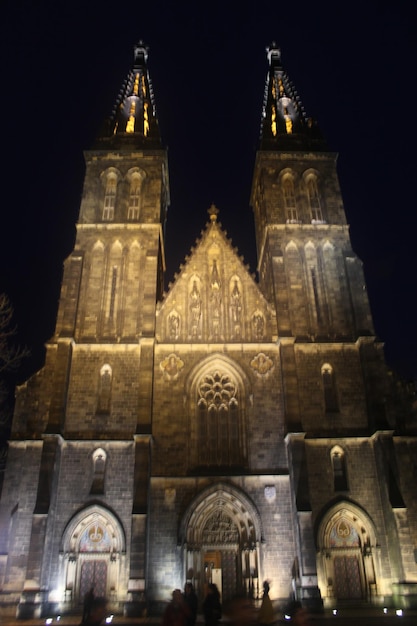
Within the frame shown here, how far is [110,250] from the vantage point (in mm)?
30484

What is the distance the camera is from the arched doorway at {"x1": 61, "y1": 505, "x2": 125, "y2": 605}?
75.2 feet

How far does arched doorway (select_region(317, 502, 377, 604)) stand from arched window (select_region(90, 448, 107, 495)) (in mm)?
9872

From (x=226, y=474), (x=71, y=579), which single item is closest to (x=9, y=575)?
(x=71, y=579)

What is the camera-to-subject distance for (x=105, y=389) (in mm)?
26609

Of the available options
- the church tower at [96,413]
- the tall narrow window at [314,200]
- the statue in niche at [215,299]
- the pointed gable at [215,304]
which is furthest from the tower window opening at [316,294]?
the church tower at [96,413]

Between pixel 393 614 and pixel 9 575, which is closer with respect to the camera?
pixel 393 614

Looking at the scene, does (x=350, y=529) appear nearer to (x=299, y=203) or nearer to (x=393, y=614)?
A: (x=393, y=614)

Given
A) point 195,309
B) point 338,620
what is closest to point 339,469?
point 338,620

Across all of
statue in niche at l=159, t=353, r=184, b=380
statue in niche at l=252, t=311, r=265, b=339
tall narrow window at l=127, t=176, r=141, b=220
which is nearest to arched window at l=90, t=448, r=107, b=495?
statue in niche at l=159, t=353, r=184, b=380

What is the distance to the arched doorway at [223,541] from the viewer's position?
76.9 ft

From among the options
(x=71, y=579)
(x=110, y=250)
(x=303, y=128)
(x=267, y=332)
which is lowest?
(x=71, y=579)

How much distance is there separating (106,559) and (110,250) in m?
15.8

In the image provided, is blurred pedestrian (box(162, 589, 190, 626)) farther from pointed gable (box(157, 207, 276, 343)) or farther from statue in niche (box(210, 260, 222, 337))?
statue in niche (box(210, 260, 222, 337))

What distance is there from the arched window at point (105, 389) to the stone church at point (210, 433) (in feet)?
0.22
